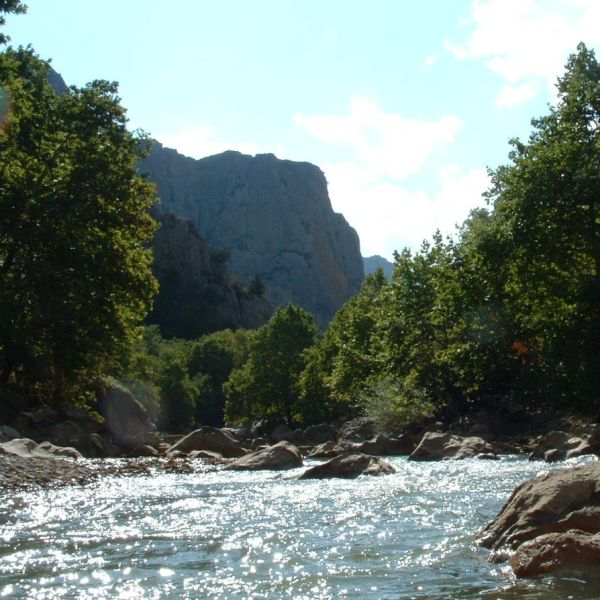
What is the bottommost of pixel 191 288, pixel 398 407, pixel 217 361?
pixel 217 361

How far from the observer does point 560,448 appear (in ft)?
72.3

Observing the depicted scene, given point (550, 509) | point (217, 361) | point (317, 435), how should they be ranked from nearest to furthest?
point (550, 509) → point (317, 435) → point (217, 361)

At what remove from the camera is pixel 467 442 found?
25422 mm

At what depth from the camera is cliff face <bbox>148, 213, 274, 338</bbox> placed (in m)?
132

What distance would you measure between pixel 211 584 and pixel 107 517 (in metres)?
4.81

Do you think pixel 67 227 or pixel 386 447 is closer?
pixel 67 227

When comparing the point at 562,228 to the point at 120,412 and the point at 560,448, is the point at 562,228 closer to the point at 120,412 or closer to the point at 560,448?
the point at 560,448

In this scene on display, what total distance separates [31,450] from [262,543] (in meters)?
12.9

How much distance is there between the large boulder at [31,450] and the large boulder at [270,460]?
4.61 m

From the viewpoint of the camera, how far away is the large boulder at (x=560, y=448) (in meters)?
21.0

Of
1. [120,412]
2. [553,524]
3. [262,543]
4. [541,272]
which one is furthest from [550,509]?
[120,412]

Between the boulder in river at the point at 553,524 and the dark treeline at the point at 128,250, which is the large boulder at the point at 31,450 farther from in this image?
the boulder in river at the point at 553,524

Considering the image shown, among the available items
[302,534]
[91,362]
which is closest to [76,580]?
[302,534]

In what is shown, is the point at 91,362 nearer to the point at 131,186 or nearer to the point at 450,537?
the point at 131,186
